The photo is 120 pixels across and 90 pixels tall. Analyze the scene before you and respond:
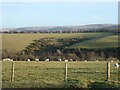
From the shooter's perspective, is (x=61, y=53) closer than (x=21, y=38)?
Yes

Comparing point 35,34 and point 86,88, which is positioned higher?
point 35,34

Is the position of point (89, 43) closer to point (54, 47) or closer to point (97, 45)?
point (97, 45)

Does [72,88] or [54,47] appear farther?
[54,47]

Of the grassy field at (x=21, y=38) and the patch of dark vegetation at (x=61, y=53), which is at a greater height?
the grassy field at (x=21, y=38)

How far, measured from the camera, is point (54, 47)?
42594 mm

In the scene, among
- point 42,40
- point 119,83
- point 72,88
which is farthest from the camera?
point 42,40

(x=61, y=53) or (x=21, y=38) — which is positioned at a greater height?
(x=21, y=38)

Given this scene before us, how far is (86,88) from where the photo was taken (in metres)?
15.9

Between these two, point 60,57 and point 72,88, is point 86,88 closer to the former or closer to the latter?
point 72,88

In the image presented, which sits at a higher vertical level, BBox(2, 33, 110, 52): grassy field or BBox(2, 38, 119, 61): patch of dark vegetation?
BBox(2, 33, 110, 52): grassy field

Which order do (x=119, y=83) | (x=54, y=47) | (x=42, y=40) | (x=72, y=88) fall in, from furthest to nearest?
(x=42, y=40) → (x=54, y=47) → (x=119, y=83) → (x=72, y=88)

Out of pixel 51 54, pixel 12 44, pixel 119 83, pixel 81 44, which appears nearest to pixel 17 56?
pixel 12 44

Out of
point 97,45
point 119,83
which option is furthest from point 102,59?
point 119,83

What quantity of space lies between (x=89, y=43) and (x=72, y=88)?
2759cm
